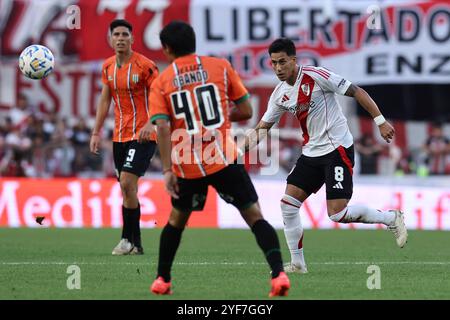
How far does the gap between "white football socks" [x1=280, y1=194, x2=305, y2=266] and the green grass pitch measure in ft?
0.78

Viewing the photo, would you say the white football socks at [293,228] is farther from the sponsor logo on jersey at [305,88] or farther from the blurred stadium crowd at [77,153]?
the blurred stadium crowd at [77,153]

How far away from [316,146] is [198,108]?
2645 millimetres

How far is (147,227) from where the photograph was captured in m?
20.0

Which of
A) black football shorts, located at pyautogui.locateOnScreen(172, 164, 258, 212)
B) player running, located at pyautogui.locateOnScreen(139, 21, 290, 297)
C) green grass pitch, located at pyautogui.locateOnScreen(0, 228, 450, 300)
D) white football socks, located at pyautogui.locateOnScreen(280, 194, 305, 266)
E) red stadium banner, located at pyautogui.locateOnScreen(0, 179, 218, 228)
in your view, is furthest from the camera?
red stadium banner, located at pyautogui.locateOnScreen(0, 179, 218, 228)

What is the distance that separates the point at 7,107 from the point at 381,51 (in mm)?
8537

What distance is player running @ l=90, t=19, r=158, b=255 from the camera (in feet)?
40.9

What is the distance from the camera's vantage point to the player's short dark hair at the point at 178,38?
27.3 feet

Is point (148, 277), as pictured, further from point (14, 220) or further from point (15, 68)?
point (15, 68)

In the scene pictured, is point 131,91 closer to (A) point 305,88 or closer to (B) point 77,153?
(A) point 305,88

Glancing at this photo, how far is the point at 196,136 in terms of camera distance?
8.45m

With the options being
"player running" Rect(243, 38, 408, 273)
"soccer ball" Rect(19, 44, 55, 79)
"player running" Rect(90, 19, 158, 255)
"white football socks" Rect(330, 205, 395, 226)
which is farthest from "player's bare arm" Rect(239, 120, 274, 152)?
"soccer ball" Rect(19, 44, 55, 79)

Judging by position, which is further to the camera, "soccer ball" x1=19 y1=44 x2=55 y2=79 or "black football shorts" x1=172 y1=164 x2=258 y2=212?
"soccer ball" x1=19 y1=44 x2=55 y2=79

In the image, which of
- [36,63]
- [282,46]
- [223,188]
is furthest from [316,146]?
[36,63]

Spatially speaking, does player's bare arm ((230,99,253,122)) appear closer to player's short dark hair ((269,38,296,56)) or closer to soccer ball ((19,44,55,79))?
player's short dark hair ((269,38,296,56))
